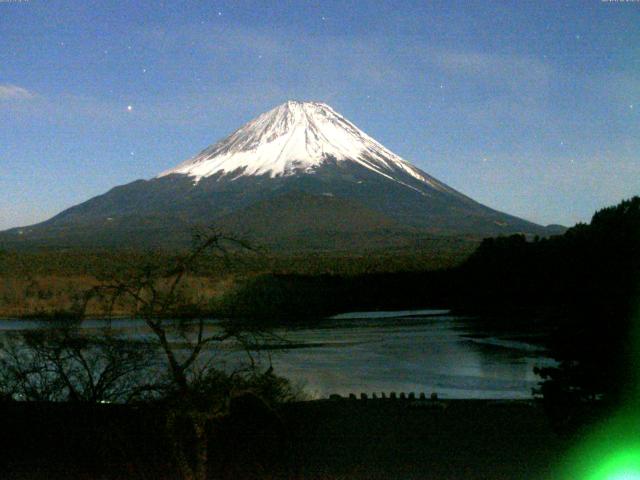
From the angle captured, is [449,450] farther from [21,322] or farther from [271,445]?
[21,322]

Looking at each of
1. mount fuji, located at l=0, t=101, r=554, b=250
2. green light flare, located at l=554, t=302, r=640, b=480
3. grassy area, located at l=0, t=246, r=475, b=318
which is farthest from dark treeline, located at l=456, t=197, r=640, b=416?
mount fuji, located at l=0, t=101, r=554, b=250

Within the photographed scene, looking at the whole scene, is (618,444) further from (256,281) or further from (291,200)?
(291,200)

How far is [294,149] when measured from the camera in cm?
16000

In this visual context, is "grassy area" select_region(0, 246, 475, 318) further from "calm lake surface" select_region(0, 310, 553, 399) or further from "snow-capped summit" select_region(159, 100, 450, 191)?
"snow-capped summit" select_region(159, 100, 450, 191)

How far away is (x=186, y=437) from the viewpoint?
860 centimetres

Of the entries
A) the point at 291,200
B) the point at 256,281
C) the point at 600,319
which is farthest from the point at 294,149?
the point at 600,319

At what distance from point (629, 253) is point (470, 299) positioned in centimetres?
3972

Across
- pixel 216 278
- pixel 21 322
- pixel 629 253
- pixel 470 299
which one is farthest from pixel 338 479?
pixel 470 299

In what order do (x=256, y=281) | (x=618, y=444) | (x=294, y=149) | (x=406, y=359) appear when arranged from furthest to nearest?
(x=294, y=149) → (x=256, y=281) → (x=406, y=359) → (x=618, y=444)

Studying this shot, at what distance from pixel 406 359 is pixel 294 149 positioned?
450 ft

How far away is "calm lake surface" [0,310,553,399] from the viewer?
18.4 meters

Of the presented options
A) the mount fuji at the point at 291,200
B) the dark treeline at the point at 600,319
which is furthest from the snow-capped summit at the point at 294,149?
the dark treeline at the point at 600,319

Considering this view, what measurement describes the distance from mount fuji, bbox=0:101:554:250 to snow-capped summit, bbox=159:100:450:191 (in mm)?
193

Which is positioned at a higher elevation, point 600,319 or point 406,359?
point 600,319
